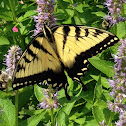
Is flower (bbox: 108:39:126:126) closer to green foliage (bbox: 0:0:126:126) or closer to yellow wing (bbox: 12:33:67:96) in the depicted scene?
green foliage (bbox: 0:0:126:126)

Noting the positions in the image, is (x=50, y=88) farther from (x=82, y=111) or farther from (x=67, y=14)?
(x=67, y=14)

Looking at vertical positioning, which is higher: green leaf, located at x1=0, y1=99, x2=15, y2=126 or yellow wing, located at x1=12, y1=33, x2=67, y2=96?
yellow wing, located at x1=12, y1=33, x2=67, y2=96

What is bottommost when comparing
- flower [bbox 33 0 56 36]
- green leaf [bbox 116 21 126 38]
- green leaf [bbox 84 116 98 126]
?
green leaf [bbox 84 116 98 126]

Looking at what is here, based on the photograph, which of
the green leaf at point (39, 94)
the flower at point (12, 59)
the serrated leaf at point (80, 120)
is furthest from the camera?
the serrated leaf at point (80, 120)

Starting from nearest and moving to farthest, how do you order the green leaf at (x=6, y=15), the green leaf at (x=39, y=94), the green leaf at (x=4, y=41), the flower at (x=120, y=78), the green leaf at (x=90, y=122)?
the flower at (x=120, y=78) < the green leaf at (x=39, y=94) < the green leaf at (x=90, y=122) < the green leaf at (x=4, y=41) < the green leaf at (x=6, y=15)

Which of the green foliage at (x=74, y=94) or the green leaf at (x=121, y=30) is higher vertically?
the green leaf at (x=121, y=30)

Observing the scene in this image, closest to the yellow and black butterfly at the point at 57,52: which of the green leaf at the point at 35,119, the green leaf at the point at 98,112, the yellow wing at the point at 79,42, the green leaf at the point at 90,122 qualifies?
the yellow wing at the point at 79,42

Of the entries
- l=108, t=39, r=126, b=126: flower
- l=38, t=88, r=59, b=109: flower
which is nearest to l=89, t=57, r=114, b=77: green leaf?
l=108, t=39, r=126, b=126: flower

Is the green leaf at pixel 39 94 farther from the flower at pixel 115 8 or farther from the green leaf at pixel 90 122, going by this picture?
the flower at pixel 115 8
